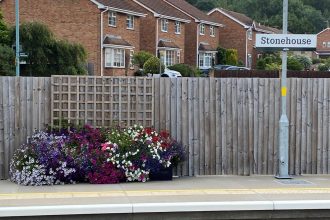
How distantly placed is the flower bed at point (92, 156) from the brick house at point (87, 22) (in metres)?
29.8

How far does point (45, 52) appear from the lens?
102 feet

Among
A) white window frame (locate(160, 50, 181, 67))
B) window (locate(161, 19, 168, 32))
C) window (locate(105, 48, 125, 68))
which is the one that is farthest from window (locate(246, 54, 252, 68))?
window (locate(105, 48, 125, 68))

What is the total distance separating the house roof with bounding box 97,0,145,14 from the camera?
1710 inches

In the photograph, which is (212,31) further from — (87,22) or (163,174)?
(163,174)

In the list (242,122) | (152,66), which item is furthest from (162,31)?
(242,122)

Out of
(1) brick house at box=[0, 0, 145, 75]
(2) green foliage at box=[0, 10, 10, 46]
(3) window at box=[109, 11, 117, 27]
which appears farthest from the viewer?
(3) window at box=[109, 11, 117, 27]

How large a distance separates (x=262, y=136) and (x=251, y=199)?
3009 mm

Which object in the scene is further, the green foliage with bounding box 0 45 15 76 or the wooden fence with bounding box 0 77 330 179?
the green foliage with bounding box 0 45 15 76

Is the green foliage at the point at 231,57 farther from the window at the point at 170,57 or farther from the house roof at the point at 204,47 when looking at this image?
the window at the point at 170,57

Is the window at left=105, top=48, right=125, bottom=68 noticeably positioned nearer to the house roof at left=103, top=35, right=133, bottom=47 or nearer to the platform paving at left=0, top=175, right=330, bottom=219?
the house roof at left=103, top=35, right=133, bottom=47

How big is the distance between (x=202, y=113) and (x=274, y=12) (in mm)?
111661

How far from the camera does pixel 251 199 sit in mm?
8836

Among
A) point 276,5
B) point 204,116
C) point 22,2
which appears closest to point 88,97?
point 204,116

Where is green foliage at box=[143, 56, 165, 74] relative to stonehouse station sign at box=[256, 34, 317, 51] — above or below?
above
